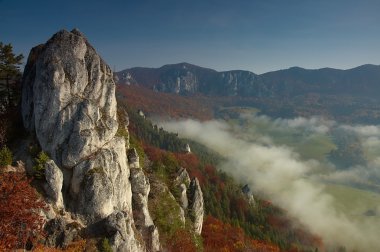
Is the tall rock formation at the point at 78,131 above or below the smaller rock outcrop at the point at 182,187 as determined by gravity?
above

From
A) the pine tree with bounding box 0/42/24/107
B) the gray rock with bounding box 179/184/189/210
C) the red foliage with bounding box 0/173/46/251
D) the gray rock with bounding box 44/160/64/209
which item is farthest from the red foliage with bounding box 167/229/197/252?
the pine tree with bounding box 0/42/24/107

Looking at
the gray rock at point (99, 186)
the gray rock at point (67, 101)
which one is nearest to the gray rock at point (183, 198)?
the gray rock at point (99, 186)

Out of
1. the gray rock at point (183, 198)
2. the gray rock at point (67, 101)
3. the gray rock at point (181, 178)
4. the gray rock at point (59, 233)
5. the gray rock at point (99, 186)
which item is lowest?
the gray rock at point (183, 198)

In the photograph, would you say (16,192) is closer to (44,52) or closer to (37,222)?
(37,222)

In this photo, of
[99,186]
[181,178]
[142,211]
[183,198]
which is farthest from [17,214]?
[181,178]

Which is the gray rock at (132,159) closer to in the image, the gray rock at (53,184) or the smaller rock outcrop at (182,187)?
the gray rock at (53,184)

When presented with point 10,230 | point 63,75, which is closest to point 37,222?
point 10,230

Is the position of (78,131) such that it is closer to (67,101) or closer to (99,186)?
(67,101)
